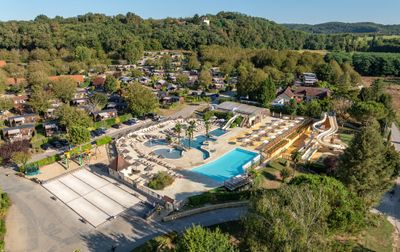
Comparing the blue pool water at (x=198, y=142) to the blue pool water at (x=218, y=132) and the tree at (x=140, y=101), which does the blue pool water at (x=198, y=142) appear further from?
the tree at (x=140, y=101)

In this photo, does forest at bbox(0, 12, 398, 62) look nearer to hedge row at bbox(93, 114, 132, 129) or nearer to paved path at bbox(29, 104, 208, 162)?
paved path at bbox(29, 104, 208, 162)

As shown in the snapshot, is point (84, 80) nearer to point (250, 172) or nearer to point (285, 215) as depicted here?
point (250, 172)

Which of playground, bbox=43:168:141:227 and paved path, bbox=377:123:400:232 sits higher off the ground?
playground, bbox=43:168:141:227

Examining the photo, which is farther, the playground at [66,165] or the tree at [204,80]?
the tree at [204,80]

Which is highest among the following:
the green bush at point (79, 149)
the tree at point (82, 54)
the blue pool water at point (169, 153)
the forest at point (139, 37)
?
the forest at point (139, 37)

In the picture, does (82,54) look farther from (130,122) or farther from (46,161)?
(46,161)

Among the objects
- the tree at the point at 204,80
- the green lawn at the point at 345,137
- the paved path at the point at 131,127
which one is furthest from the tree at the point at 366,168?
the tree at the point at 204,80

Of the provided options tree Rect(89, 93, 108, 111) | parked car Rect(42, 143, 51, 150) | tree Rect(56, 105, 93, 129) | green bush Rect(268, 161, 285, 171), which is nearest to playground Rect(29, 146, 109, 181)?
parked car Rect(42, 143, 51, 150)
